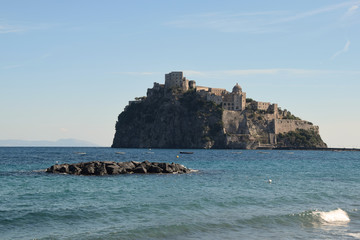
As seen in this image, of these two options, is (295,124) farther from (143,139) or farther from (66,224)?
(66,224)

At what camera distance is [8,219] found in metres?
20.9

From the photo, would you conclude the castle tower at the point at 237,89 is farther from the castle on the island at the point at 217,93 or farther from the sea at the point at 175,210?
the sea at the point at 175,210

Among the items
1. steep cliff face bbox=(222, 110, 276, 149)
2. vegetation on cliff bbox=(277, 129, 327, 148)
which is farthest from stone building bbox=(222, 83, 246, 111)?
vegetation on cliff bbox=(277, 129, 327, 148)

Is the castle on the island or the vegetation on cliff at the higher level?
the castle on the island

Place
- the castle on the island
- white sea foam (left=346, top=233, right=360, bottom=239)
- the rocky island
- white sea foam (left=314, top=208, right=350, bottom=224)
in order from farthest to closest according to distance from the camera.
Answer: the castle on the island < the rocky island < white sea foam (left=314, top=208, right=350, bottom=224) < white sea foam (left=346, top=233, right=360, bottom=239)

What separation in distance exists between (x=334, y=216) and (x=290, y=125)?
164 m

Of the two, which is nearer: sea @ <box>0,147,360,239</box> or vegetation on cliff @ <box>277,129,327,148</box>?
sea @ <box>0,147,360,239</box>

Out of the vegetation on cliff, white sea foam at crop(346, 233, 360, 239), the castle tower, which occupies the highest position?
the castle tower

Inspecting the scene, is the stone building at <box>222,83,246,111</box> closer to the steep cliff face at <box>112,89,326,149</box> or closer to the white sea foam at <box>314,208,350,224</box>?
the steep cliff face at <box>112,89,326,149</box>

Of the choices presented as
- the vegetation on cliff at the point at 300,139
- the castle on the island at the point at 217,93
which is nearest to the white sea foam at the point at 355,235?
the castle on the island at the point at 217,93

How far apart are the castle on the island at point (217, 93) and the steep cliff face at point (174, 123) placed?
13.7 feet

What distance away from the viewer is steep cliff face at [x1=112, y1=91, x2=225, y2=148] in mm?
167000

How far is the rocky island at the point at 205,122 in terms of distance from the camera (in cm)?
16700

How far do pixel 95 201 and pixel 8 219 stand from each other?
663 cm
